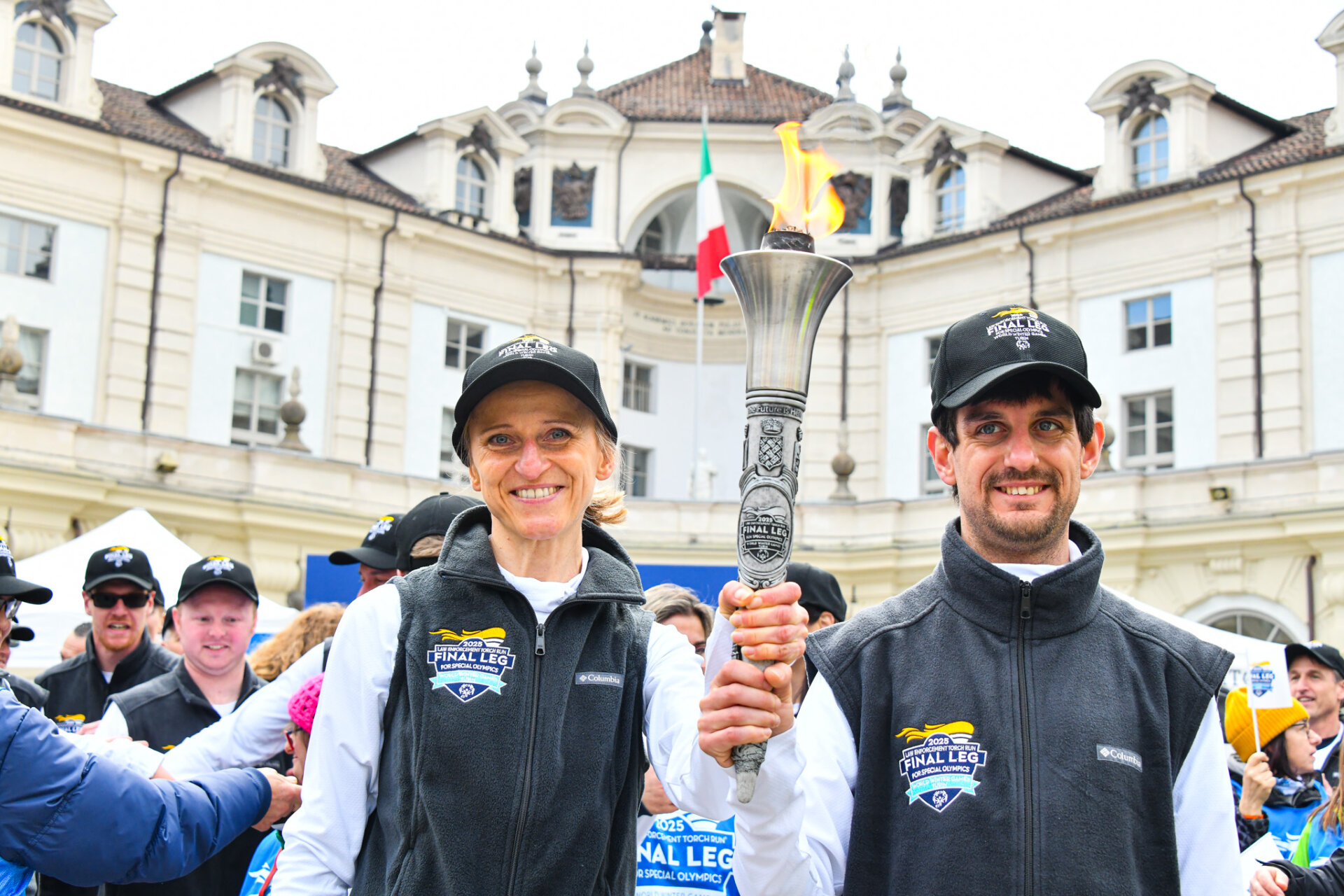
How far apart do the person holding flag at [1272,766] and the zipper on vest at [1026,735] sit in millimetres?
4406

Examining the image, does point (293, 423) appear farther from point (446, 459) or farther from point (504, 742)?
point (504, 742)

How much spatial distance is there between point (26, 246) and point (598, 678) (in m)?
26.4

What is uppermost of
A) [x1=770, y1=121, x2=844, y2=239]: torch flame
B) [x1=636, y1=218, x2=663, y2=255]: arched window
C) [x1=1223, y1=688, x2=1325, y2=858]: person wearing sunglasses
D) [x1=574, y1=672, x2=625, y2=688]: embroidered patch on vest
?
[x1=636, y1=218, x2=663, y2=255]: arched window

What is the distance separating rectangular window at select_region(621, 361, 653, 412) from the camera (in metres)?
35.1

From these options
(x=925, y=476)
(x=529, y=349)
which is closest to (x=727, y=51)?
(x=925, y=476)

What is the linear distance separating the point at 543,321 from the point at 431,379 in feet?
10.4

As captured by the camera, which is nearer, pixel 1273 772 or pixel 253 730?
pixel 253 730

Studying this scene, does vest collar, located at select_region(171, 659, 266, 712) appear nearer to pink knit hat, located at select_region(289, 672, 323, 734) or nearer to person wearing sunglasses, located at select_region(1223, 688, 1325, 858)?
pink knit hat, located at select_region(289, 672, 323, 734)

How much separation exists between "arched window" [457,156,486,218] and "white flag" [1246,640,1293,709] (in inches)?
916

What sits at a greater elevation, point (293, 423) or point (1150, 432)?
point (1150, 432)

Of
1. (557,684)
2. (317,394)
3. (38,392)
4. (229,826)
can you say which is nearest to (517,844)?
(557,684)

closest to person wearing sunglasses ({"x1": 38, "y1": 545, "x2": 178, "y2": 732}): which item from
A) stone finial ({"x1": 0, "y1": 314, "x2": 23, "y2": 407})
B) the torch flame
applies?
the torch flame

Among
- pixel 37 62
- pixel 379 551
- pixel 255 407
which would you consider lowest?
pixel 379 551

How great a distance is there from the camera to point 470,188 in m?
33.9
